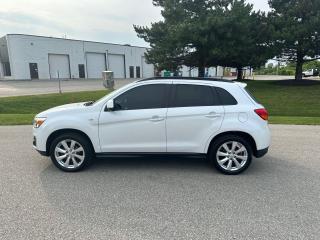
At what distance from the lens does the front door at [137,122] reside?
4812mm

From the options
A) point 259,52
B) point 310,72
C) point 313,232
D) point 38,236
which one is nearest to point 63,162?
point 38,236

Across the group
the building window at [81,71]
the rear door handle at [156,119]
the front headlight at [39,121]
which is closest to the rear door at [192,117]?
the rear door handle at [156,119]

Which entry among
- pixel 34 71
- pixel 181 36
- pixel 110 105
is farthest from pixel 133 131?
pixel 34 71

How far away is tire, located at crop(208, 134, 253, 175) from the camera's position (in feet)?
15.9

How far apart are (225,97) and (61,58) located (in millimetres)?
47862

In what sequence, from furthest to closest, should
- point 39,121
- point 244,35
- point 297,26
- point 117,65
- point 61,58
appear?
1. point 117,65
2. point 61,58
3. point 297,26
4. point 244,35
5. point 39,121

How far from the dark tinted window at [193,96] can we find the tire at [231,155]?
715mm

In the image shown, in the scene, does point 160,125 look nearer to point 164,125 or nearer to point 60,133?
point 164,125

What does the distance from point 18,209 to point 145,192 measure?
1.73 meters

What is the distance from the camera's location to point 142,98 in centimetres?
490

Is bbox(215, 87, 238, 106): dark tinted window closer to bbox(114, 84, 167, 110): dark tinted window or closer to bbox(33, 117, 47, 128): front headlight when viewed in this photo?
bbox(114, 84, 167, 110): dark tinted window

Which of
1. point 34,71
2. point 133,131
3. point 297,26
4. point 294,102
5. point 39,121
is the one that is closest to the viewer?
point 133,131

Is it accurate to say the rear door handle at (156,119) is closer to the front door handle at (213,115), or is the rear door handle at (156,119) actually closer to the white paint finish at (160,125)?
the white paint finish at (160,125)

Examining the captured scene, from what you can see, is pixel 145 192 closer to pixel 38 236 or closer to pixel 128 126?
pixel 128 126
